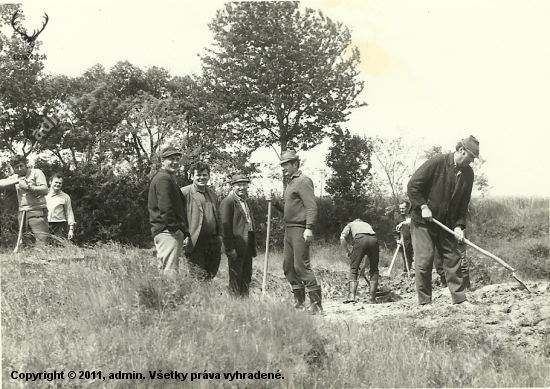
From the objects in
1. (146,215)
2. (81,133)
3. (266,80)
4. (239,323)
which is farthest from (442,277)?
(81,133)

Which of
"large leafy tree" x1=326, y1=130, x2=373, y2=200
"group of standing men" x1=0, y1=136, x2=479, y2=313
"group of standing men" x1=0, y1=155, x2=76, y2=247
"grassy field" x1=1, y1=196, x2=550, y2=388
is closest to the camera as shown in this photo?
"grassy field" x1=1, y1=196, x2=550, y2=388

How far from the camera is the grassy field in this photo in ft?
12.9

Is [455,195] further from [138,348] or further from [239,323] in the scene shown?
[138,348]

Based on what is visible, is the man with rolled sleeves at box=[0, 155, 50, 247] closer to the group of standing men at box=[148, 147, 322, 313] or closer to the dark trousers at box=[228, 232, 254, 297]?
the group of standing men at box=[148, 147, 322, 313]

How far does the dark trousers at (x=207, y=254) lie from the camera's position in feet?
21.0

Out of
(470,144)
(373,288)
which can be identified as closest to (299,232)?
(470,144)

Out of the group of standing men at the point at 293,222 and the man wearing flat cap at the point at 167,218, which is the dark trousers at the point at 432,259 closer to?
the group of standing men at the point at 293,222

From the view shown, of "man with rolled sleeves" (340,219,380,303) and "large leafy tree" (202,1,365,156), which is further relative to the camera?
"large leafy tree" (202,1,365,156)

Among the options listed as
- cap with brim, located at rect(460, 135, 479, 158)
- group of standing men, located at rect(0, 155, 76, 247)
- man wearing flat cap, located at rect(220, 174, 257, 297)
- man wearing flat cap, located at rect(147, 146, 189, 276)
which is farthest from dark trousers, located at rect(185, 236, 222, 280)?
cap with brim, located at rect(460, 135, 479, 158)

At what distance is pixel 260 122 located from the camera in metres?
19.8

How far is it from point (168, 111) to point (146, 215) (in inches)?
157

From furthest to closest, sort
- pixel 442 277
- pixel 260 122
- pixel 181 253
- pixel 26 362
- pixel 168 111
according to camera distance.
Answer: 1. pixel 260 122
2. pixel 168 111
3. pixel 442 277
4. pixel 181 253
5. pixel 26 362

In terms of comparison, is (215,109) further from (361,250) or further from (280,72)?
(361,250)

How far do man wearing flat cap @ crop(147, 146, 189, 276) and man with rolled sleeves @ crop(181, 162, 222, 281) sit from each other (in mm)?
518
